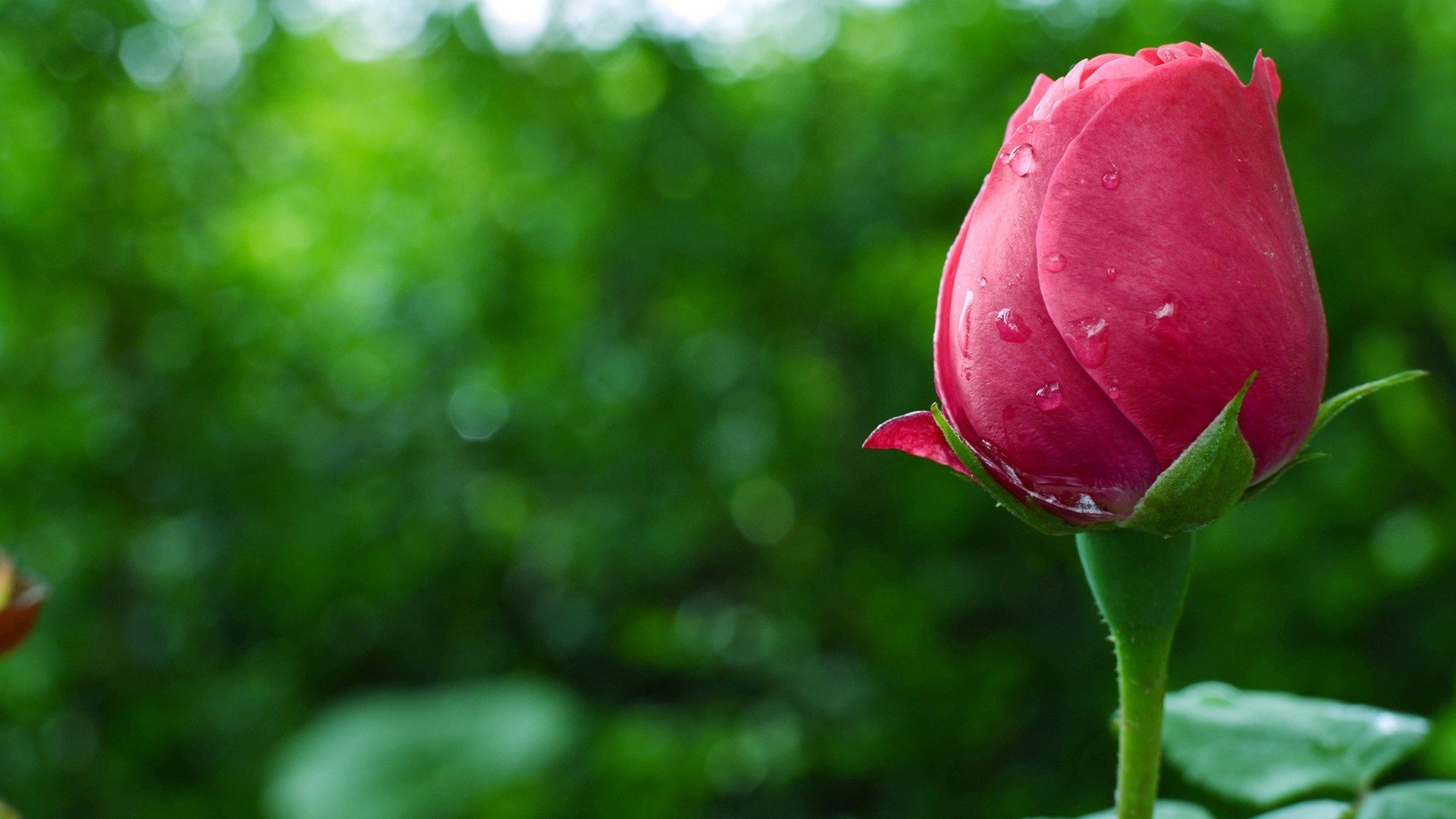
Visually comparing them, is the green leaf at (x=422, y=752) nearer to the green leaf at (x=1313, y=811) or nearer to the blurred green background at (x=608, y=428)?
the blurred green background at (x=608, y=428)

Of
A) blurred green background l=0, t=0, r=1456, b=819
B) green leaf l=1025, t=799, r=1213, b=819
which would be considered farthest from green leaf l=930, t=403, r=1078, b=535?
blurred green background l=0, t=0, r=1456, b=819

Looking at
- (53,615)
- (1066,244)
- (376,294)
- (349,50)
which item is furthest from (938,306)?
(349,50)

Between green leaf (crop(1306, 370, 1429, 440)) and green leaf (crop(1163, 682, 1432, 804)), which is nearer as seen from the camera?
green leaf (crop(1306, 370, 1429, 440))

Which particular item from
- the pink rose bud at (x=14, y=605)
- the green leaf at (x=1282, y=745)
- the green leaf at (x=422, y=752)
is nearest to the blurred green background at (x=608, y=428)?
the green leaf at (x=422, y=752)

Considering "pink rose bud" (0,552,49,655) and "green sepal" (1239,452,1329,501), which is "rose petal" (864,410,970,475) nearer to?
"green sepal" (1239,452,1329,501)

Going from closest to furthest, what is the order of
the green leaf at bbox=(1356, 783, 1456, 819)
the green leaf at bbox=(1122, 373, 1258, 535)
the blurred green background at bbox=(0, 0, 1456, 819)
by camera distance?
1. the green leaf at bbox=(1122, 373, 1258, 535)
2. the green leaf at bbox=(1356, 783, 1456, 819)
3. the blurred green background at bbox=(0, 0, 1456, 819)

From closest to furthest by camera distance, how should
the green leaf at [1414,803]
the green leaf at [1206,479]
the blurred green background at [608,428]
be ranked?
the green leaf at [1206,479] → the green leaf at [1414,803] → the blurred green background at [608,428]

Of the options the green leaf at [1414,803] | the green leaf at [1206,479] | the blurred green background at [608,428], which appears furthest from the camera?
the blurred green background at [608,428]

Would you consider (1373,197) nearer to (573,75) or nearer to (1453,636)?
(1453,636)

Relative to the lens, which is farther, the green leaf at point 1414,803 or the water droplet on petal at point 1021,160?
the green leaf at point 1414,803
